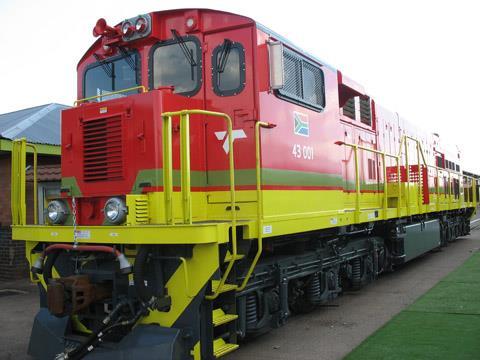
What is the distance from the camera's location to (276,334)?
641 centimetres

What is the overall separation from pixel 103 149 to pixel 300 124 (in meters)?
2.40

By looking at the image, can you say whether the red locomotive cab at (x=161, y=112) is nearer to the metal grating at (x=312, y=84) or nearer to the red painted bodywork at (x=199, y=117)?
the red painted bodywork at (x=199, y=117)

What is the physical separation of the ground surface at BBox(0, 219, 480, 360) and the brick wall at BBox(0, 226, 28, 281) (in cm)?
34

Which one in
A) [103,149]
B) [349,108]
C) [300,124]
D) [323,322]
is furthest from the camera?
[349,108]

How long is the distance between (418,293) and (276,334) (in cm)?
353

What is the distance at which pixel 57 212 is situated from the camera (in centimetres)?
536

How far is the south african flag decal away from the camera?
6055 mm

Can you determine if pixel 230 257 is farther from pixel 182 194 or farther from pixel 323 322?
pixel 323 322

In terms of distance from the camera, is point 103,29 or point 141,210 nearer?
point 141,210

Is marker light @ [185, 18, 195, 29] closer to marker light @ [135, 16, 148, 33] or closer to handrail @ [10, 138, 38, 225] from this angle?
marker light @ [135, 16, 148, 33]

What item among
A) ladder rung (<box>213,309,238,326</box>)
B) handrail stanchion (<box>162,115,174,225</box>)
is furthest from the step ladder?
handrail stanchion (<box>162,115,174,225</box>)

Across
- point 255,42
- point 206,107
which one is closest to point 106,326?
point 206,107

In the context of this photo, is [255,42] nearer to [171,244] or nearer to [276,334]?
[171,244]

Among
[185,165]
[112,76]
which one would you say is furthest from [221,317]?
[112,76]
